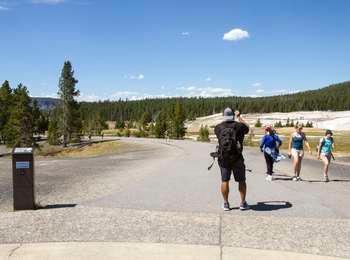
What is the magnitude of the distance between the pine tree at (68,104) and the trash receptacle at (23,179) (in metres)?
84.5

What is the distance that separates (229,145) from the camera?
1008cm

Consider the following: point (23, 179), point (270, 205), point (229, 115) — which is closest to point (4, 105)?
point (23, 179)

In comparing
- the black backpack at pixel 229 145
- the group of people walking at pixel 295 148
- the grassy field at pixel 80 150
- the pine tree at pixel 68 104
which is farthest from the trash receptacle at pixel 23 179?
the pine tree at pixel 68 104

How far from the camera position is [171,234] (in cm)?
838

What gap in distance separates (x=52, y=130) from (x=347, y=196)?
98789 mm

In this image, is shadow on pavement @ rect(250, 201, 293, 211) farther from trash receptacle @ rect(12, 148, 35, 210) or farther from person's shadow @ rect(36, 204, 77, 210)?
trash receptacle @ rect(12, 148, 35, 210)

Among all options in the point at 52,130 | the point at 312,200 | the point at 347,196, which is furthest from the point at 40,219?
the point at 52,130

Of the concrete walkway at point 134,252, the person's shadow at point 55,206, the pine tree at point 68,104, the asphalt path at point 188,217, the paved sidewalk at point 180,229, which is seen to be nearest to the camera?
the concrete walkway at point 134,252

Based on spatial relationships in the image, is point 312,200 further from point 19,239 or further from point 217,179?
point 19,239

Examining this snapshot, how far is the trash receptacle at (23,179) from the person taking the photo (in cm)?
1012

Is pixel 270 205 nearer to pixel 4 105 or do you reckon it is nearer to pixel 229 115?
pixel 229 115

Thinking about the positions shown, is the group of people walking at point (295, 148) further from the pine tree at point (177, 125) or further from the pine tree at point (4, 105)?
the pine tree at point (177, 125)

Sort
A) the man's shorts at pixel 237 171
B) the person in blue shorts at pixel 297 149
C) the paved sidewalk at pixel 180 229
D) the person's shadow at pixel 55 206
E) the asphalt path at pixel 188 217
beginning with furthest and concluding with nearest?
the person in blue shorts at pixel 297 149 < the person's shadow at pixel 55 206 < the man's shorts at pixel 237 171 < the asphalt path at pixel 188 217 < the paved sidewalk at pixel 180 229

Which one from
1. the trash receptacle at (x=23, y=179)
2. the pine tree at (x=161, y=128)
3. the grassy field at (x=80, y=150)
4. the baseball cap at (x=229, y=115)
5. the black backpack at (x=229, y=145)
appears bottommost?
the grassy field at (x=80, y=150)
